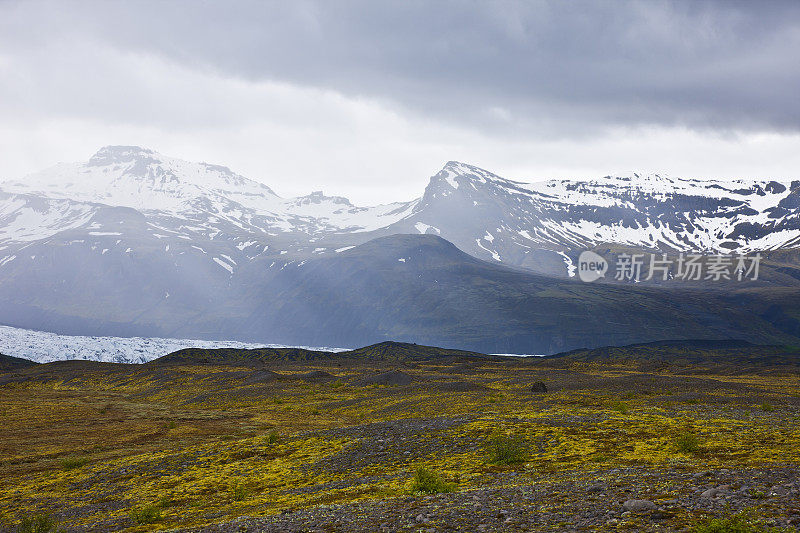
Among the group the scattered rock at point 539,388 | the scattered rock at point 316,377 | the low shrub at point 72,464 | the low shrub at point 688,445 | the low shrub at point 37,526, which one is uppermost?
the low shrub at point 688,445

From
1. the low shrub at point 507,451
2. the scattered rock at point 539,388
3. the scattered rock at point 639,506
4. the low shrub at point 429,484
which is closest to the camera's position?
the scattered rock at point 639,506

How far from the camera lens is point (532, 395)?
6150 centimetres

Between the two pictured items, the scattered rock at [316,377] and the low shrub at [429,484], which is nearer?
the low shrub at [429,484]

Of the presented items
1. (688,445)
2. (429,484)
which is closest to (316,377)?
(688,445)

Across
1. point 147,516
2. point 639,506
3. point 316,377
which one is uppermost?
point 639,506

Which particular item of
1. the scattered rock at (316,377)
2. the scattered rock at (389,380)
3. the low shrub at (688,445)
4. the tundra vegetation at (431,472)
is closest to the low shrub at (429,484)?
the tundra vegetation at (431,472)

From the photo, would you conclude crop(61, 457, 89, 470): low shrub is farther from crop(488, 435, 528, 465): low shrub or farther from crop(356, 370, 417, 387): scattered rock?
crop(356, 370, 417, 387): scattered rock

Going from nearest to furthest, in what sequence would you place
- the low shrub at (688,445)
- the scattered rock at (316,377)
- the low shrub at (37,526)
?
the low shrub at (37,526) → the low shrub at (688,445) → the scattered rock at (316,377)

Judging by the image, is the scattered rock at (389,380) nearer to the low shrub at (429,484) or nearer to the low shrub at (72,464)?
the low shrub at (72,464)

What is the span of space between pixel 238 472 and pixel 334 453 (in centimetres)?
493

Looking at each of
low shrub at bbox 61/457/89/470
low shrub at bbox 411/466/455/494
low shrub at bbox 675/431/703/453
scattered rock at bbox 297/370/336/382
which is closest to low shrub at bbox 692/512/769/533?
low shrub at bbox 411/466/455/494

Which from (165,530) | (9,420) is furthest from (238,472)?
(9,420)

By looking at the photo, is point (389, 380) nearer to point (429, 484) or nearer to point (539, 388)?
point (539, 388)

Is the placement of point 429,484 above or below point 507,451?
below
